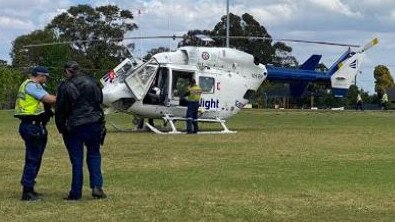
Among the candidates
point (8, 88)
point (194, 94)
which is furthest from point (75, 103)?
point (8, 88)

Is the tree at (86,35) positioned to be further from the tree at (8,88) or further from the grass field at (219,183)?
the grass field at (219,183)

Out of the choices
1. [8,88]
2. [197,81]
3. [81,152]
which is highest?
[197,81]

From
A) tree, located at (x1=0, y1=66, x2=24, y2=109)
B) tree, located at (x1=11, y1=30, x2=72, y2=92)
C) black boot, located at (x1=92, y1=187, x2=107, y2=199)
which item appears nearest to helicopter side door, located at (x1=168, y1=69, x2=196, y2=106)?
black boot, located at (x1=92, y1=187, x2=107, y2=199)

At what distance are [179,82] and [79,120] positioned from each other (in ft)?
49.2

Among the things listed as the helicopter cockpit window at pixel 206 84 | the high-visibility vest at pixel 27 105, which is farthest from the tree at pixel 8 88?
the high-visibility vest at pixel 27 105

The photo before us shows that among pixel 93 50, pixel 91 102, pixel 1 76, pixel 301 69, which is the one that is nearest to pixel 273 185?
pixel 91 102

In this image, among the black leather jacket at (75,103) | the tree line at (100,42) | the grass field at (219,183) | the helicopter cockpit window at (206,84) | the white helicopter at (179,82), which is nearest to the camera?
the grass field at (219,183)

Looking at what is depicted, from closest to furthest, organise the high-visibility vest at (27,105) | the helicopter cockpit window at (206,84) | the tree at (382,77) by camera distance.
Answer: the high-visibility vest at (27,105) < the helicopter cockpit window at (206,84) < the tree at (382,77)

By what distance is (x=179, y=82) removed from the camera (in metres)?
24.1

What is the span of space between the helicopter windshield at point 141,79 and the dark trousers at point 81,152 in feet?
44.8

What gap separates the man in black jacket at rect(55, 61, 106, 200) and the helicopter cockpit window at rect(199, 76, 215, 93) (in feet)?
49.5

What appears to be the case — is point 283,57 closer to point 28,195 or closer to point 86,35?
point 86,35

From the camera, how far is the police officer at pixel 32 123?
9.33 m

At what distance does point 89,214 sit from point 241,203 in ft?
6.58
